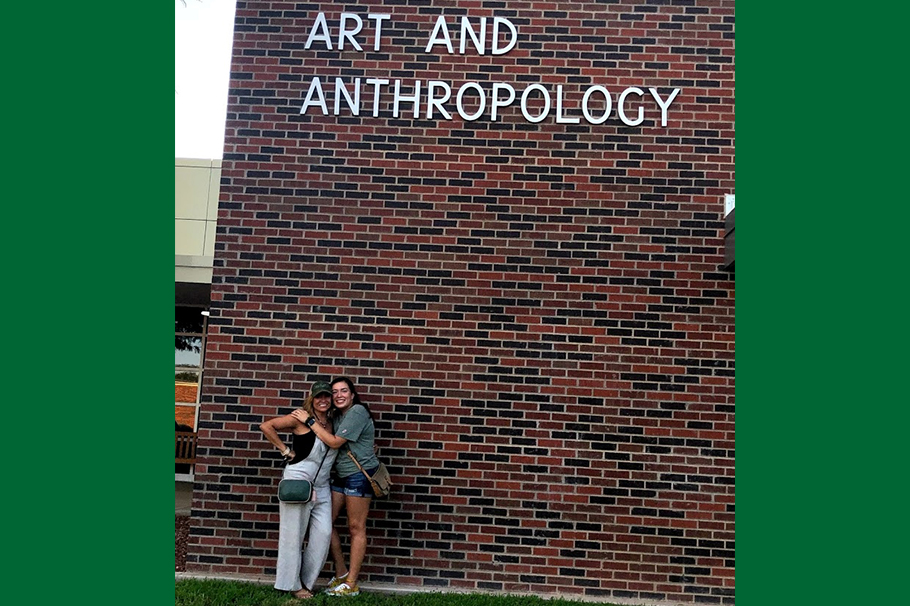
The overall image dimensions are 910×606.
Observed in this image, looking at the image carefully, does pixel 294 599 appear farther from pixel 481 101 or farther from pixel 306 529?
pixel 481 101

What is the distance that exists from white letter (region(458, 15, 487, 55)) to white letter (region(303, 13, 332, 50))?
45.5 inches

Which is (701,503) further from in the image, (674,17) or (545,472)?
(674,17)

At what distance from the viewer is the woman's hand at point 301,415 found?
650cm

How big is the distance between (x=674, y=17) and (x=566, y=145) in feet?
4.84

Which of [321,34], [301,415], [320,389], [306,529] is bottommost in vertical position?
[306,529]

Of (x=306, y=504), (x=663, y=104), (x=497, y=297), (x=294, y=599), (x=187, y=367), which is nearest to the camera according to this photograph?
(x=294, y=599)

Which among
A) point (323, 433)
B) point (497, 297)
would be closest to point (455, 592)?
point (323, 433)

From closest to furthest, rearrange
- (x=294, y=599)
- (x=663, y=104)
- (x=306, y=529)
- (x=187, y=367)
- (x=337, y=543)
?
1. (x=294, y=599)
2. (x=306, y=529)
3. (x=337, y=543)
4. (x=663, y=104)
5. (x=187, y=367)

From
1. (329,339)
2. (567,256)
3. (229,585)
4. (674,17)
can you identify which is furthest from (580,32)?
(229,585)

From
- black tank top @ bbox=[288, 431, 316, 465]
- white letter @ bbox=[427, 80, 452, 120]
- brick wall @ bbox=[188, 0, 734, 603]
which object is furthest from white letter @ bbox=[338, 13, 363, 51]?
black tank top @ bbox=[288, 431, 316, 465]

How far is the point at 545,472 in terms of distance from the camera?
6.83 meters

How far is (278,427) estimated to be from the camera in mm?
6520

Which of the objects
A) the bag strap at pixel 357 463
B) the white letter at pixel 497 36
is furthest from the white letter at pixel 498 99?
the bag strap at pixel 357 463

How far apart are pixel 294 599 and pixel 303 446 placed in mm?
1128
